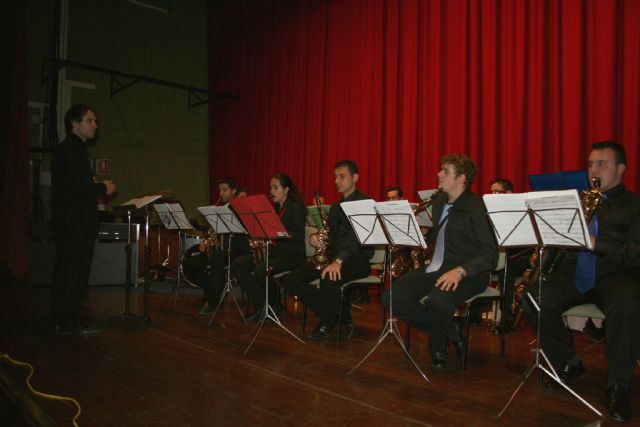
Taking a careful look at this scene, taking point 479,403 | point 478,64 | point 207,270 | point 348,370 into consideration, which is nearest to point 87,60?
point 207,270

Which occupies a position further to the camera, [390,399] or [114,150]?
[114,150]

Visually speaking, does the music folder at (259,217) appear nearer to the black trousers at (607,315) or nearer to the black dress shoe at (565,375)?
the black trousers at (607,315)

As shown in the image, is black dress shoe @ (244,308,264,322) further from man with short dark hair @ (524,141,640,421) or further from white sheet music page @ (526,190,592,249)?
white sheet music page @ (526,190,592,249)

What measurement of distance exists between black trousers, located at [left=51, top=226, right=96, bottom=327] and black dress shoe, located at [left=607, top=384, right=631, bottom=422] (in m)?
3.81

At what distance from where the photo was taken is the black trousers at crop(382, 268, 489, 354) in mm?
3434

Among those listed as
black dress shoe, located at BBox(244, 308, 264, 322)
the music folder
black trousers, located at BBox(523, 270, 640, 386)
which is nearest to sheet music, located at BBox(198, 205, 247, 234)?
the music folder

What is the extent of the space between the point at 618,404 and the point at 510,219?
1.04 metres

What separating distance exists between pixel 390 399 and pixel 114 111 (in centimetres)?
939

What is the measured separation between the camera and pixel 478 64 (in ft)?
21.1

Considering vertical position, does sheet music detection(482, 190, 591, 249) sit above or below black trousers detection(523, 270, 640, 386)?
above

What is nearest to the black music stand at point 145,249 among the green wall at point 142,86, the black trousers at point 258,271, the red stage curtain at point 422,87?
the black trousers at point 258,271

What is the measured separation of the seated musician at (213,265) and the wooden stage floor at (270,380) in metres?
0.69

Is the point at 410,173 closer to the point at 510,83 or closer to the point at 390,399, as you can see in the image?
the point at 510,83

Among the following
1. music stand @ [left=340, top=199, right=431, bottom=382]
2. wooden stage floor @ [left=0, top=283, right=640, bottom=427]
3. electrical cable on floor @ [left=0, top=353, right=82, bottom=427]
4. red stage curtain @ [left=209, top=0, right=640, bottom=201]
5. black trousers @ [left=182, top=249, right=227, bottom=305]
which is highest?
red stage curtain @ [left=209, top=0, right=640, bottom=201]
